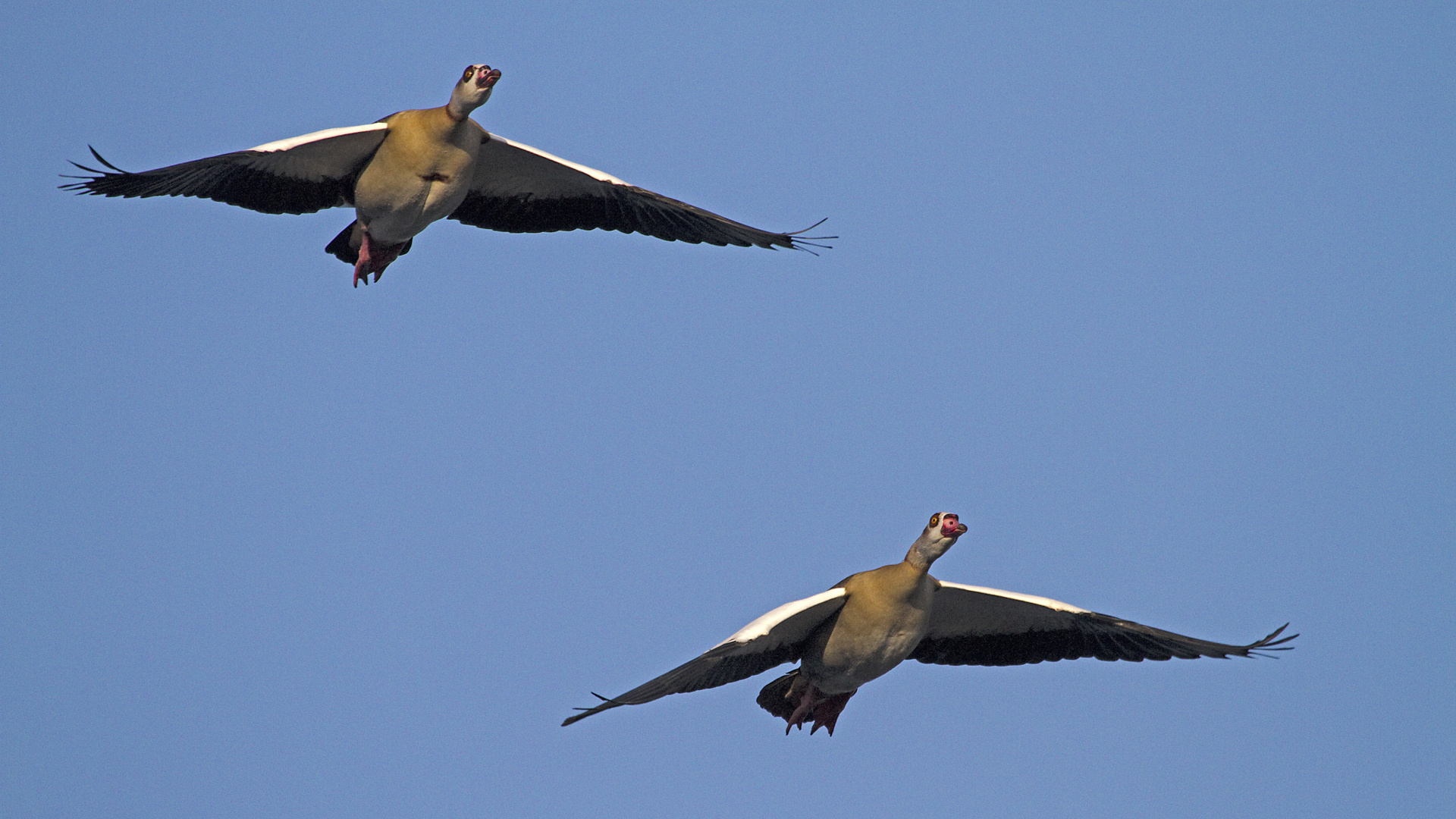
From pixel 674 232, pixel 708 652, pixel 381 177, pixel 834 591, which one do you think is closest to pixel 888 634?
pixel 834 591

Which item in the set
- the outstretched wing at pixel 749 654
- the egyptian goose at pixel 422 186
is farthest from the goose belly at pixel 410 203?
the outstretched wing at pixel 749 654

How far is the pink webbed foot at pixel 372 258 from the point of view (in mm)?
17750

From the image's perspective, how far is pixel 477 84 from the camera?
16094 mm

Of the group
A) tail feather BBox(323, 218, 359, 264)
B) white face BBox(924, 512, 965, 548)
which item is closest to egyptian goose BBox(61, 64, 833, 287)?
tail feather BBox(323, 218, 359, 264)

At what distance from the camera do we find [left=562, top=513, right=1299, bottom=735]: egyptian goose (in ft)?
50.7

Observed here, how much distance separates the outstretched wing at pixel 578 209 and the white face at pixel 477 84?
1.59 meters

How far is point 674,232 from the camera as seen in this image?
60.7ft

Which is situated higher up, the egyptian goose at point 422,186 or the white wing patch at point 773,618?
the egyptian goose at point 422,186

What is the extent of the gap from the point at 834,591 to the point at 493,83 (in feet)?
17.8

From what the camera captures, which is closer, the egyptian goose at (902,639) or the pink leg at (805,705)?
the egyptian goose at (902,639)

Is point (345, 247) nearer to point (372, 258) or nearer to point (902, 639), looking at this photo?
point (372, 258)

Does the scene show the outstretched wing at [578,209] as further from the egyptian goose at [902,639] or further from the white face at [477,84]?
the egyptian goose at [902,639]

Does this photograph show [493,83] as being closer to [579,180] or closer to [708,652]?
[579,180]

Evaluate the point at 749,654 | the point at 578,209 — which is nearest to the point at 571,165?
the point at 578,209
